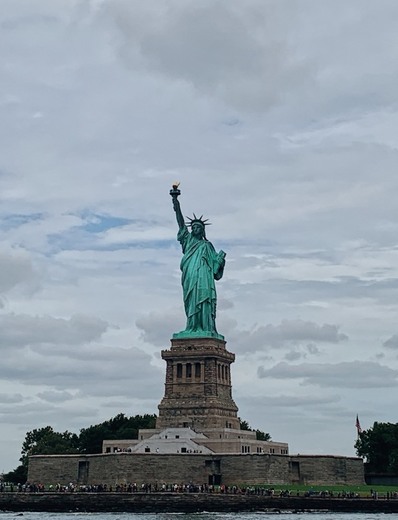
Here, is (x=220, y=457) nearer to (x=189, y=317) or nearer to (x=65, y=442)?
(x=189, y=317)

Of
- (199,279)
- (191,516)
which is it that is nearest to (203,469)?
(191,516)

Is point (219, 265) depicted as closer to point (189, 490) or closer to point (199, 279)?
point (199, 279)

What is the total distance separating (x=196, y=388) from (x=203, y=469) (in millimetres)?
9977

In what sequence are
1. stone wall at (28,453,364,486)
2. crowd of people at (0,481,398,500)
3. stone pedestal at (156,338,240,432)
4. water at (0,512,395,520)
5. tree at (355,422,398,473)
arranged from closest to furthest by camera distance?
water at (0,512,395,520) < crowd of people at (0,481,398,500) < stone wall at (28,453,364,486) < stone pedestal at (156,338,240,432) < tree at (355,422,398,473)

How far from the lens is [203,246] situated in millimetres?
84562

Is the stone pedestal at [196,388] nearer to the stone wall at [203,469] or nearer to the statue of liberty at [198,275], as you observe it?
the statue of liberty at [198,275]

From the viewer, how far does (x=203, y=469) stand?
71.2m

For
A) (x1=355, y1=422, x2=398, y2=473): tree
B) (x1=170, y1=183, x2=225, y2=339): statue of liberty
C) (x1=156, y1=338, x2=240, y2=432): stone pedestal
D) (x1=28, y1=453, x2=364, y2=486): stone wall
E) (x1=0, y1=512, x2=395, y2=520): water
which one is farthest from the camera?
(x1=355, y1=422, x2=398, y2=473): tree

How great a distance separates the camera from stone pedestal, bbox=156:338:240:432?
7844cm

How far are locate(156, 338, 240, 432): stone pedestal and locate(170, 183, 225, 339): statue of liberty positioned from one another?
1.56 m

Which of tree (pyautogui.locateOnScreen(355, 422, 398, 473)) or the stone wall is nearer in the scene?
the stone wall

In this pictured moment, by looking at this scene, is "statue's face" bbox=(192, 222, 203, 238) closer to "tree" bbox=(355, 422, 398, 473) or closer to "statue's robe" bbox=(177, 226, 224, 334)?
"statue's robe" bbox=(177, 226, 224, 334)

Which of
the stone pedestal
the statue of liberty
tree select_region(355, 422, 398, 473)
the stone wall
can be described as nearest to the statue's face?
the statue of liberty

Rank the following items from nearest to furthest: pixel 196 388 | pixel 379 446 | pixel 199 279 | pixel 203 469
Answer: pixel 203 469 → pixel 196 388 → pixel 199 279 → pixel 379 446
